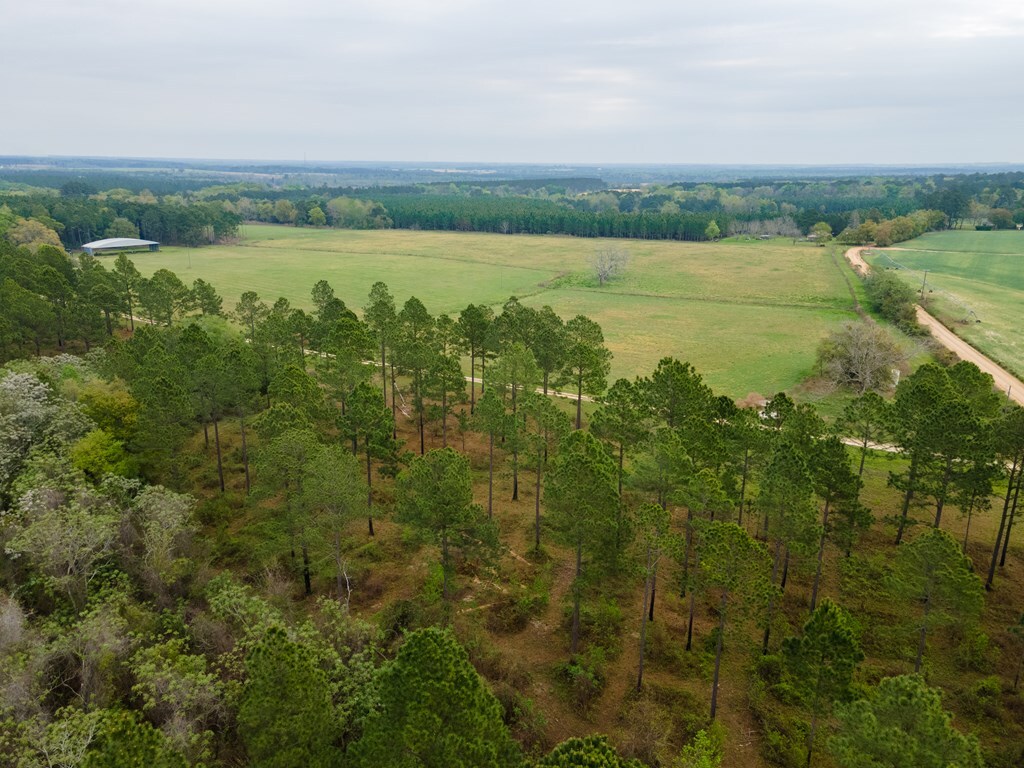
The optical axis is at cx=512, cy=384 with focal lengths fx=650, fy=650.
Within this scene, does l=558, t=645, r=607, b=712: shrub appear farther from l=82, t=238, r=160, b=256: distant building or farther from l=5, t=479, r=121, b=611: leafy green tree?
l=82, t=238, r=160, b=256: distant building

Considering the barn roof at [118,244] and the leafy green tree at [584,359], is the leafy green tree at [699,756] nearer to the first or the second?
the leafy green tree at [584,359]

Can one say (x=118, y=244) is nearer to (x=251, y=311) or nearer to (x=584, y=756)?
(x=251, y=311)

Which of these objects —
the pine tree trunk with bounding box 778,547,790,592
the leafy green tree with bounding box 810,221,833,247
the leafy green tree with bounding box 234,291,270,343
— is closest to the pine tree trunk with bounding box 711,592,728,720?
the pine tree trunk with bounding box 778,547,790,592

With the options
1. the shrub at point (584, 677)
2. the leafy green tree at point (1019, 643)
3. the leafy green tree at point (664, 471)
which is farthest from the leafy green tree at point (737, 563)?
the leafy green tree at point (1019, 643)

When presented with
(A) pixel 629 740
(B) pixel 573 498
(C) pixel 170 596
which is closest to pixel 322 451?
(C) pixel 170 596

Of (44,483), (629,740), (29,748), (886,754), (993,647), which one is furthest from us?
(44,483)

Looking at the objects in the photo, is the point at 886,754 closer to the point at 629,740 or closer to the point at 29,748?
the point at 629,740

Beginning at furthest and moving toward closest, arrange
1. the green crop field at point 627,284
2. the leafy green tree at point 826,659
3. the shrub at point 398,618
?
the green crop field at point 627,284, the shrub at point 398,618, the leafy green tree at point 826,659
